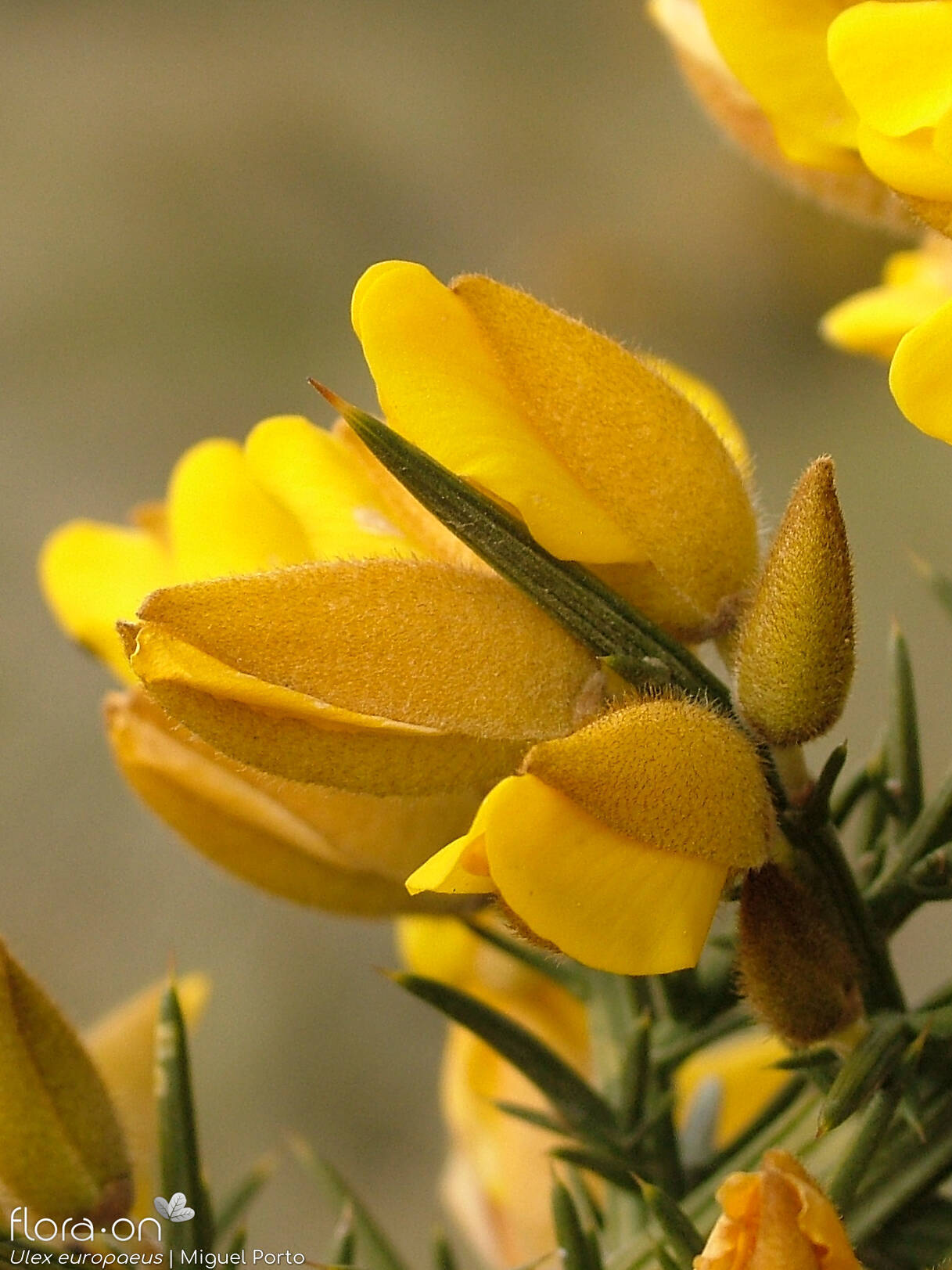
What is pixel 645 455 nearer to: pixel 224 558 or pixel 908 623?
pixel 224 558

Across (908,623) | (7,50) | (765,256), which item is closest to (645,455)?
(908,623)

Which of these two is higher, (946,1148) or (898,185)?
(898,185)

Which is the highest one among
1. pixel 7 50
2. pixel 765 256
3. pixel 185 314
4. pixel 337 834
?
pixel 7 50

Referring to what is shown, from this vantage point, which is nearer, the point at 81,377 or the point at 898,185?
the point at 898,185

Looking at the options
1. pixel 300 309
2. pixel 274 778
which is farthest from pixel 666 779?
pixel 300 309

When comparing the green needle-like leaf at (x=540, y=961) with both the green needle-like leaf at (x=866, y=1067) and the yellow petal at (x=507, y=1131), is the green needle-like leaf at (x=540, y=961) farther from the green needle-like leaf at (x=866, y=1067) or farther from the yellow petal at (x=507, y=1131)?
the green needle-like leaf at (x=866, y=1067)

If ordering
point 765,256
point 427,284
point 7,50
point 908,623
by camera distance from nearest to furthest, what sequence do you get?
point 427,284 → point 908,623 → point 765,256 → point 7,50

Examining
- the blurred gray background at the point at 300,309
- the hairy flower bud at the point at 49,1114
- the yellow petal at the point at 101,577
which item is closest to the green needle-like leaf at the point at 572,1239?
the hairy flower bud at the point at 49,1114

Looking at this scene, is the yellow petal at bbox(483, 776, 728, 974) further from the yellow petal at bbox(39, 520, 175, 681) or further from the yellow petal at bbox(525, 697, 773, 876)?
the yellow petal at bbox(39, 520, 175, 681)

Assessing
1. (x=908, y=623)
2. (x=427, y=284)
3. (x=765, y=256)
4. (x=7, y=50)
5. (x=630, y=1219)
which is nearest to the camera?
(x=427, y=284)
